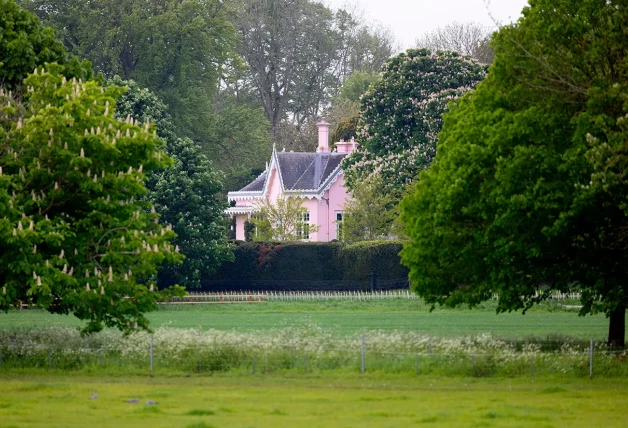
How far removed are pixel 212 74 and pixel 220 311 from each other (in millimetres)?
30111

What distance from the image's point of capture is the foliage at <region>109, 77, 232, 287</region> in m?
72.8

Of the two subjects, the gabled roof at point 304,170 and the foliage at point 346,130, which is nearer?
the gabled roof at point 304,170

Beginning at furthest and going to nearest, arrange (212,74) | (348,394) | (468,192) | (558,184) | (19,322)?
(212,74) < (19,322) < (468,192) < (558,184) < (348,394)

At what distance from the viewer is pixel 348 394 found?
2880 centimetres

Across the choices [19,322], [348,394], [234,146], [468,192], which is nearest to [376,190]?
[234,146]

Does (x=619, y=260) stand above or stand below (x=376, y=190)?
below

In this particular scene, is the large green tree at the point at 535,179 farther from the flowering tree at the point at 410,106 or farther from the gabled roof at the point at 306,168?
the gabled roof at the point at 306,168

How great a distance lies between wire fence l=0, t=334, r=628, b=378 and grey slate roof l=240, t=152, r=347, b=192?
194 ft

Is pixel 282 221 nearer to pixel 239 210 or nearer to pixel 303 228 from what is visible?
pixel 303 228

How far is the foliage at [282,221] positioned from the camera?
84.6m

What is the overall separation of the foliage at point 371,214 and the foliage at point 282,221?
479 cm

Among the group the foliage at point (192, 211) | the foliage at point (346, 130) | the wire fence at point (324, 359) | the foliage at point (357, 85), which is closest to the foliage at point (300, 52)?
the foliage at point (357, 85)

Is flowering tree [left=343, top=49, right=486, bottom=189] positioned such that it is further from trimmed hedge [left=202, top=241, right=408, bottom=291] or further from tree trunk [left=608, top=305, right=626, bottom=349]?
tree trunk [left=608, top=305, right=626, bottom=349]

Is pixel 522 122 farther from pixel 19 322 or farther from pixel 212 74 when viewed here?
pixel 212 74
